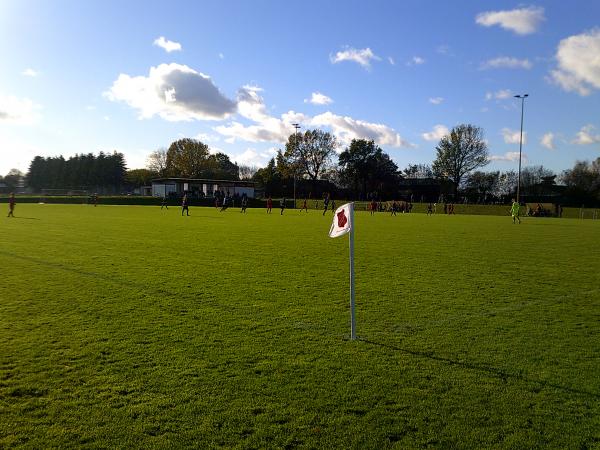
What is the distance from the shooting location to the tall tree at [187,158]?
356 feet

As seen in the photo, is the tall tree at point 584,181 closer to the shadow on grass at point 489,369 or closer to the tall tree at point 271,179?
the tall tree at point 271,179

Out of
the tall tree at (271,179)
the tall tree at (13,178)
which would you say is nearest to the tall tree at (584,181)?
the tall tree at (271,179)

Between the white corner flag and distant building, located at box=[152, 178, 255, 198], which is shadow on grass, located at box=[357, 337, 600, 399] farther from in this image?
distant building, located at box=[152, 178, 255, 198]

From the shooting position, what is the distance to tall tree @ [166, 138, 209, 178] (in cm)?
10838

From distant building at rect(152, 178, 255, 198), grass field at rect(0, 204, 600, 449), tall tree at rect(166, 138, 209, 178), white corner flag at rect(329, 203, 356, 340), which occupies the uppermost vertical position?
tall tree at rect(166, 138, 209, 178)

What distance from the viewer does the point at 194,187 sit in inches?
3418

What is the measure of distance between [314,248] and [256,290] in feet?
25.8

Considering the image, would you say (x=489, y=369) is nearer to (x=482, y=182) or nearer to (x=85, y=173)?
(x=482, y=182)

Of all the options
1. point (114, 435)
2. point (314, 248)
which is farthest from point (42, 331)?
point (314, 248)

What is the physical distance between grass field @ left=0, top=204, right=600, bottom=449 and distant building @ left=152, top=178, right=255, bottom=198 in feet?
243

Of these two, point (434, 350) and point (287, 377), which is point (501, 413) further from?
point (287, 377)

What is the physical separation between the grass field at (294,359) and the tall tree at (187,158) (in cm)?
9962

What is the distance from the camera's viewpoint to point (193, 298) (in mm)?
8641

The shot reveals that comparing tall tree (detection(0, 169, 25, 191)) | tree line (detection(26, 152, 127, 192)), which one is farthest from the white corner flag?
tall tree (detection(0, 169, 25, 191))
